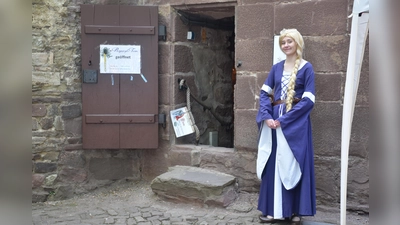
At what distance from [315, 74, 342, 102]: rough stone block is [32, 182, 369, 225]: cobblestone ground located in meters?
1.01

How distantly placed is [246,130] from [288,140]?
942 mm

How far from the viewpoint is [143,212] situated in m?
4.25

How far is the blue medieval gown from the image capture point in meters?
3.62

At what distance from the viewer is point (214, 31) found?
18.0 feet

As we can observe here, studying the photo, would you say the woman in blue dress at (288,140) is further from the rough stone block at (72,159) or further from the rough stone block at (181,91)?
the rough stone block at (72,159)

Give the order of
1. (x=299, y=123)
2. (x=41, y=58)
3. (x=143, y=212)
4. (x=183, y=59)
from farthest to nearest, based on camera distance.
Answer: (x=183, y=59) → (x=41, y=58) → (x=143, y=212) → (x=299, y=123)

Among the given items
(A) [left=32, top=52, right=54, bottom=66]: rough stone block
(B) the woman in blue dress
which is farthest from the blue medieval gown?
(A) [left=32, top=52, right=54, bottom=66]: rough stone block

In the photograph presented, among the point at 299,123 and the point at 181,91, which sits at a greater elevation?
the point at 181,91

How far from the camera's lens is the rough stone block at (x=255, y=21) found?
438cm

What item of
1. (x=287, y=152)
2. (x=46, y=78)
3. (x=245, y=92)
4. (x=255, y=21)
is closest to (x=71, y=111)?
(x=46, y=78)

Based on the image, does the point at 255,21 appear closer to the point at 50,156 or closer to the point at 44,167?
the point at 50,156

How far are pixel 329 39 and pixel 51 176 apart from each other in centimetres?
298
